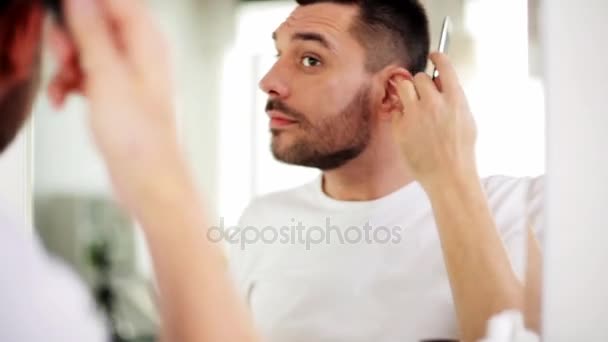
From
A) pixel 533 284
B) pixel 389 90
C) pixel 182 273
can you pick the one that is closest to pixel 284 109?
pixel 389 90

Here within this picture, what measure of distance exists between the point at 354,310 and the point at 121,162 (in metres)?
0.40

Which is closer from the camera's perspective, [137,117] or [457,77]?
[137,117]

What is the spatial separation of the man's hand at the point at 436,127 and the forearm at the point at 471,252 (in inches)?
1.0

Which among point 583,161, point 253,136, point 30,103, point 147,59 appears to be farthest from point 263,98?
point 583,161

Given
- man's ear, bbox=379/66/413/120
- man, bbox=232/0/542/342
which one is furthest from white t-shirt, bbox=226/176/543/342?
man's ear, bbox=379/66/413/120

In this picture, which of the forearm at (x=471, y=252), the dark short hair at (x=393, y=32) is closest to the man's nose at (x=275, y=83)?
the dark short hair at (x=393, y=32)

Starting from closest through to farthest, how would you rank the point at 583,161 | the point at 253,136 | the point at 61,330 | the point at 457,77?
the point at 61,330 → the point at 253,136 → the point at 457,77 → the point at 583,161

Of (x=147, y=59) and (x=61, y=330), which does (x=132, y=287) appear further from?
(x=147, y=59)

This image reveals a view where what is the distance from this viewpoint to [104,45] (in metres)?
0.93

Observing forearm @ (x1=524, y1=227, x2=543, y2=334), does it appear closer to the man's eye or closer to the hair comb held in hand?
the man's eye

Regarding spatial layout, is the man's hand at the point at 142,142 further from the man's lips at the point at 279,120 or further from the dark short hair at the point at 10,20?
the man's lips at the point at 279,120

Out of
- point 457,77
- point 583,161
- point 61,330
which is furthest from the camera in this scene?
point 583,161

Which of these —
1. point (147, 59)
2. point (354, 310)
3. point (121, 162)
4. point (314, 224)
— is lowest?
point (354, 310)

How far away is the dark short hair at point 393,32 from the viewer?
1.12m
